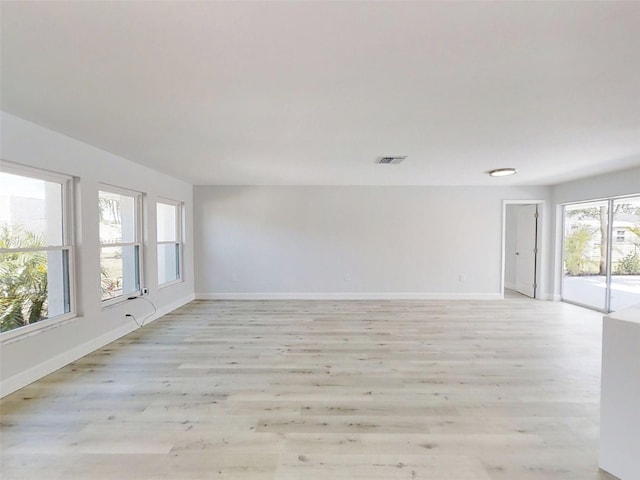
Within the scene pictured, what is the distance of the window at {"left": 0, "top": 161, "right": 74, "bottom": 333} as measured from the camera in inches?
99.3

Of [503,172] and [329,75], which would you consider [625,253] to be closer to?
[503,172]

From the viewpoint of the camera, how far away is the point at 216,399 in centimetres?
236

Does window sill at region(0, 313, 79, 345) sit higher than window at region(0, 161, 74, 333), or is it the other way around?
window at region(0, 161, 74, 333)

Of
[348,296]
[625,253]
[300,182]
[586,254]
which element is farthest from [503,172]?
[348,296]

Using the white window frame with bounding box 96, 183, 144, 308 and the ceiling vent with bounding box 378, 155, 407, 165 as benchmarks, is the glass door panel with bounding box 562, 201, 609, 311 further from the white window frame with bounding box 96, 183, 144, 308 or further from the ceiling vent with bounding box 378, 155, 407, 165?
the white window frame with bounding box 96, 183, 144, 308

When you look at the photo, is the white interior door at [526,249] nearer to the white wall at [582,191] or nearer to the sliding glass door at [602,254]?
the white wall at [582,191]

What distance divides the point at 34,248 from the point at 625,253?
769cm

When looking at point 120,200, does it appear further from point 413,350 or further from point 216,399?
point 413,350

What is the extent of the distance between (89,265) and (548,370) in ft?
16.3

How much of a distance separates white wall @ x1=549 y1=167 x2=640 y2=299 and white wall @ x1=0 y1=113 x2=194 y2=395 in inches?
281

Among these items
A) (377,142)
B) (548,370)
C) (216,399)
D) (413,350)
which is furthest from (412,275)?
(216,399)

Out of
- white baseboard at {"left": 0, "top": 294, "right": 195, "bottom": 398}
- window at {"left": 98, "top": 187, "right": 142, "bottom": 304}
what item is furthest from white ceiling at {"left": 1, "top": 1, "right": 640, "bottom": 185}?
white baseboard at {"left": 0, "top": 294, "right": 195, "bottom": 398}

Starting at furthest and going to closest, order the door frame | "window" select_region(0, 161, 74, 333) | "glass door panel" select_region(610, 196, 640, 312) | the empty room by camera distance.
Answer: the door frame → "glass door panel" select_region(610, 196, 640, 312) → "window" select_region(0, 161, 74, 333) → the empty room

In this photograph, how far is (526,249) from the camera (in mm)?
6328
